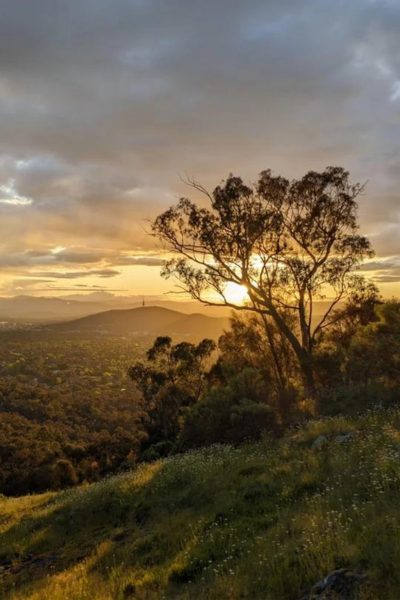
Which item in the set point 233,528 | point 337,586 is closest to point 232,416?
point 233,528

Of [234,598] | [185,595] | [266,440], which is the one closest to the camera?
[234,598]

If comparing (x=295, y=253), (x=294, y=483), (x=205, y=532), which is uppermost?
(x=295, y=253)

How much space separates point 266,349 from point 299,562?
108 feet

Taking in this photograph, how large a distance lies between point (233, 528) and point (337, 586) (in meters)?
4.28

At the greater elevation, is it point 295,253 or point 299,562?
point 295,253

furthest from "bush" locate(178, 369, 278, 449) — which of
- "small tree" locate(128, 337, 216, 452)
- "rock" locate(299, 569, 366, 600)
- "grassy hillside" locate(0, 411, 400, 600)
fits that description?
"small tree" locate(128, 337, 216, 452)

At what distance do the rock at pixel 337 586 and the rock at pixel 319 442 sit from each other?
7683mm

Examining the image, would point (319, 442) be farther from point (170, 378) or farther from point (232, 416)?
point (170, 378)

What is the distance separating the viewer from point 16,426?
283 ft

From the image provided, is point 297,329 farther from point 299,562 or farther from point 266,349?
point 299,562

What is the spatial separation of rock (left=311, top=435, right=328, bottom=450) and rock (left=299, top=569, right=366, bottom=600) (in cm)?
768

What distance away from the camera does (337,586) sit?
5.43 m

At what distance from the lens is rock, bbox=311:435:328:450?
13230 millimetres

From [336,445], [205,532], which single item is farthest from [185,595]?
[336,445]
